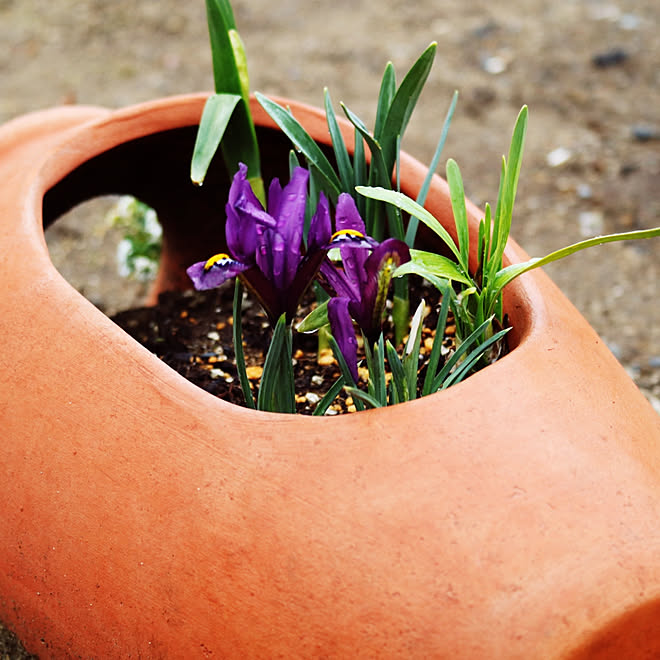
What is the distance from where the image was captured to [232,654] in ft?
2.54

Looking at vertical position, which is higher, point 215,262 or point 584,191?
point 584,191

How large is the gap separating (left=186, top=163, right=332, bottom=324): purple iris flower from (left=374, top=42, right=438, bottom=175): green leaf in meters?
0.29

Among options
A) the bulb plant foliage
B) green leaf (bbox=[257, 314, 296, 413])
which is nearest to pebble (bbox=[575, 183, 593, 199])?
the bulb plant foliage

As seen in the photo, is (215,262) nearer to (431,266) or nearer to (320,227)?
(320,227)

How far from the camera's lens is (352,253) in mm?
856

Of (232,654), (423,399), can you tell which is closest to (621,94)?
(423,399)

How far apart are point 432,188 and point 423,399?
1.42ft

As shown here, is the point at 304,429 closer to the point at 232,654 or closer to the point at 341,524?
the point at 341,524

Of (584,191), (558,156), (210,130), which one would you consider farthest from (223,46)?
(558,156)

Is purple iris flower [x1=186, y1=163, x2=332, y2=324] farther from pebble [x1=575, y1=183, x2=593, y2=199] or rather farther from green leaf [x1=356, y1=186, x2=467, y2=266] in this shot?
pebble [x1=575, y1=183, x2=593, y2=199]

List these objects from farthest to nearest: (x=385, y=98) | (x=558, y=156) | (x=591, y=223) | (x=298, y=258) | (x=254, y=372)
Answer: (x=558, y=156)
(x=591, y=223)
(x=254, y=372)
(x=385, y=98)
(x=298, y=258)

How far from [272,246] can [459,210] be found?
0.90 ft

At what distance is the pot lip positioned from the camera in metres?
0.85

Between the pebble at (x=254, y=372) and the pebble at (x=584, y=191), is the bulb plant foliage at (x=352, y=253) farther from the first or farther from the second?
the pebble at (x=584, y=191)
